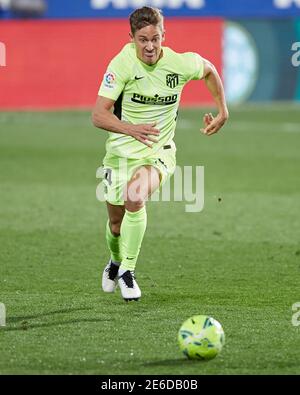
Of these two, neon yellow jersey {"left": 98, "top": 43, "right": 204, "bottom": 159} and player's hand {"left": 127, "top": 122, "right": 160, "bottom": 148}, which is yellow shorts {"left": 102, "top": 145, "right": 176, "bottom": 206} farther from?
player's hand {"left": 127, "top": 122, "right": 160, "bottom": 148}

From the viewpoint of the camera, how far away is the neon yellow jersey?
27.6ft

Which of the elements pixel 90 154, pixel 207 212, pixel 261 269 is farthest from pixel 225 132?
pixel 261 269

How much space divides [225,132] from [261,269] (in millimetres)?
14719

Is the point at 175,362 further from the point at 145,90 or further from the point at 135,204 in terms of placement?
the point at 145,90

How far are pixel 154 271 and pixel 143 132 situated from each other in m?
2.08

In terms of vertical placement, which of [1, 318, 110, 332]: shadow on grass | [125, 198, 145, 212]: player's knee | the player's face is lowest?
[1, 318, 110, 332]: shadow on grass

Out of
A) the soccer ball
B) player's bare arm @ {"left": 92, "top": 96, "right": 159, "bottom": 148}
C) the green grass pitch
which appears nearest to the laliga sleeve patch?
player's bare arm @ {"left": 92, "top": 96, "right": 159, "bottom": 148}

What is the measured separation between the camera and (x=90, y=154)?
66.2ft

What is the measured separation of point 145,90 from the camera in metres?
8.54

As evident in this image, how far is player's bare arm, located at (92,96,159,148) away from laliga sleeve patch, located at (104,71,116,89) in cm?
10

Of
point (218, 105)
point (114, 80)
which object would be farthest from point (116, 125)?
point (218, 105)

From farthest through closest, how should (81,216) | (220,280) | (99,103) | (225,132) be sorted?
(225,132) → (81,216) → (220,280) → (99,103)
